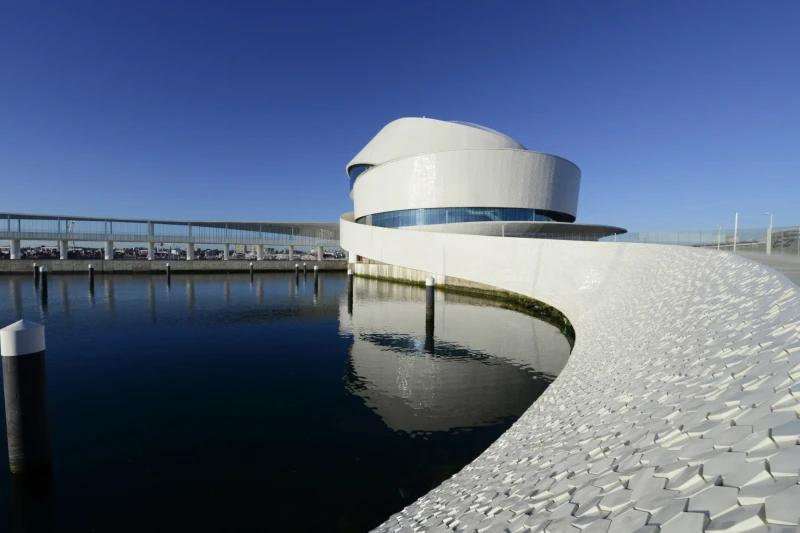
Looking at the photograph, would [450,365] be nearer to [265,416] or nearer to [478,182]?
[265,416]

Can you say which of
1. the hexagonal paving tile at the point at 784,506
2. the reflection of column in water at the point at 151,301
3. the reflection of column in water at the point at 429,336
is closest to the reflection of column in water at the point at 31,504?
the hexagonal paving tile at the point at 784,506

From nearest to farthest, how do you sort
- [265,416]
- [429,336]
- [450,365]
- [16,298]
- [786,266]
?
[265,416], [786,266], [450,365], [429,336], [16,298]

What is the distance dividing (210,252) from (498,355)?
8824 centimetres

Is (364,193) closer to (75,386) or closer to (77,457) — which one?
(75,386)

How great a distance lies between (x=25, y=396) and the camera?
4.70 metres

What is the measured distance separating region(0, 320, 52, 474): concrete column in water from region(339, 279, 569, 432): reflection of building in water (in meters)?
4.89

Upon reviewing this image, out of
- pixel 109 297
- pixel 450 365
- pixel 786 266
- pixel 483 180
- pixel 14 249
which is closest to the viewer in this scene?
pixel 786 266

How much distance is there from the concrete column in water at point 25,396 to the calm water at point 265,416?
0.32 m

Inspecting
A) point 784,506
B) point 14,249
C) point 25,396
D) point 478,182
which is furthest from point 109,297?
Answer: point 14,249

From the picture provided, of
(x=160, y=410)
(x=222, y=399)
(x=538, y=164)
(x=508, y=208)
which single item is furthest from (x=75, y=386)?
(x=538, y=164)

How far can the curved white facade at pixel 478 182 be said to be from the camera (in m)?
30.5

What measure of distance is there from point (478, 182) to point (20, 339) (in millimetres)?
29312

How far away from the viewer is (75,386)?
8336 mm

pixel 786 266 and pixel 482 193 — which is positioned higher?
pixel 482 193
